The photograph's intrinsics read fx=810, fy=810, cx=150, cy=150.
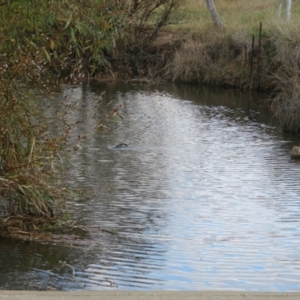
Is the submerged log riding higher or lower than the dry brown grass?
lower

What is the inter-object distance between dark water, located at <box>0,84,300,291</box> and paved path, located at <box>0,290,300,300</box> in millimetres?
2304

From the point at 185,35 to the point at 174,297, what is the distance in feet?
94.2

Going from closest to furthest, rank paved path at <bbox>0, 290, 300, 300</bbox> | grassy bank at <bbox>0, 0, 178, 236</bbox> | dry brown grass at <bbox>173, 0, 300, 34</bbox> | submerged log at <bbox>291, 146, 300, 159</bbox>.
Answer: paved path at <bbox>0, 290, 300, 300</bbox>
grassy bank at <bbox>0, 0, 178, 236</bbox>
submerged log at <bbox>291, 146, 300, 159</bbox>
dry brown grass at <bbox>173, 0, 300, 34</bbox>

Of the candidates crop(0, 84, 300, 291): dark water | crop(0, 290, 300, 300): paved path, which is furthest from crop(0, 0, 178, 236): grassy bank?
crop(0, 290, 300, 300): paved path

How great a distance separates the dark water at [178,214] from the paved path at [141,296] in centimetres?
230

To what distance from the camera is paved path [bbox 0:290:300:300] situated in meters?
Result: 4.99

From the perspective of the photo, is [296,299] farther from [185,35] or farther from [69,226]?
[185,35]

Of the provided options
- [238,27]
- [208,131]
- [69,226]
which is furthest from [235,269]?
[238,27]

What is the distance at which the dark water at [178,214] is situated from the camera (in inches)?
316

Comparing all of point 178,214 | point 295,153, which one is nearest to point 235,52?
point 295,153

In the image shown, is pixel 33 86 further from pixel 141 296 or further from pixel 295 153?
pixel 295 153

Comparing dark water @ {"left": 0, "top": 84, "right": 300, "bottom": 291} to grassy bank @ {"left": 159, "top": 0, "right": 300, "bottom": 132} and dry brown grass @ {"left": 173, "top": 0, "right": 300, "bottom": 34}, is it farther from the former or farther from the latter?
dry brown grass @ {"left": 173, "top": 0, "right": 300, "bottom": 34}

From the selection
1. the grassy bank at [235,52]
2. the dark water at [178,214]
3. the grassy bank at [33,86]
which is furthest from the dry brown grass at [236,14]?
the grassy bank at [33,86]

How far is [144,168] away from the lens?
562 inches
